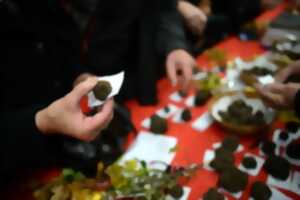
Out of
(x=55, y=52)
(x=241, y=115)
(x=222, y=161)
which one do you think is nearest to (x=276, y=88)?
(x=241, y=115)

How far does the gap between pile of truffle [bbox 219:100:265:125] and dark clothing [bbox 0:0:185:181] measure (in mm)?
245

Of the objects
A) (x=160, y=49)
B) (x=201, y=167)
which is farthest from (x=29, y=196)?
(x=160, y=49)

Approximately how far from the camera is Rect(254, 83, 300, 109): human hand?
2.70ft

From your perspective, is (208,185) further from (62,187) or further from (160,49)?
(160,49)

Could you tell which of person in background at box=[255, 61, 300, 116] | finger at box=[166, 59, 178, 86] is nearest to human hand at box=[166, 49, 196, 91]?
finger at box=[166, 59, 178, 86]

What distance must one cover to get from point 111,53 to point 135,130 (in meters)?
0.26

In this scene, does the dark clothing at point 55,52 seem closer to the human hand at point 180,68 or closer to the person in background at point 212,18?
the human hand at point 180,68

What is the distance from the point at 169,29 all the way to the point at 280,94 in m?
0.46

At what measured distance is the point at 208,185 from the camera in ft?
2.67

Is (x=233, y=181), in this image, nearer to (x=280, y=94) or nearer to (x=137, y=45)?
(x=280, y=94)

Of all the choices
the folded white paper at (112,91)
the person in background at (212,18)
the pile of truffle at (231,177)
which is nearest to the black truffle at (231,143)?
the pile of truffle at (231,177)

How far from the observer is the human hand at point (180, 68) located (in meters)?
1.07

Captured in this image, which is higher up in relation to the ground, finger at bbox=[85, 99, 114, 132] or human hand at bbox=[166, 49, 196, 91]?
finger at bbox=[85, 99, 114, 132]

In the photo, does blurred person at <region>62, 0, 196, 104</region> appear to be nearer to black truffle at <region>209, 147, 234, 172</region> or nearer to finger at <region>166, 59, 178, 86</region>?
finger at <region>166, 59, 178, 86</region>
